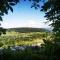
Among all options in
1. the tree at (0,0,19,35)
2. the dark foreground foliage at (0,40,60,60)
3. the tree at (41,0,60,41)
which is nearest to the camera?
the tree at (0,0,19,35)

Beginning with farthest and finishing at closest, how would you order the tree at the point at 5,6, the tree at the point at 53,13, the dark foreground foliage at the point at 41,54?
1. the tree at the point at 53,13
2. the dark foreground foliage at the point at 41,54
3. the tree at the point at 5,6

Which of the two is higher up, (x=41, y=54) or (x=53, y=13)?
(x=53, y=13)

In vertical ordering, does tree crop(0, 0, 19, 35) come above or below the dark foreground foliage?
above

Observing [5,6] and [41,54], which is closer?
[5,6]

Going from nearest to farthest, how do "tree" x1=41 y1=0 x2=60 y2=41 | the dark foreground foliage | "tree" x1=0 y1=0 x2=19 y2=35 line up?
"tree" x1=0 y1=0 x2=19 y2=35
the dark foreground foliage
"tree" x1=41 y1=0 x2=60 y2=41

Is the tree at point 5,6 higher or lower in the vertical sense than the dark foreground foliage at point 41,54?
higher

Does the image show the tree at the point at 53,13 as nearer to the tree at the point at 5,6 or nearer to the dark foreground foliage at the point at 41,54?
the dark foreground foliage at the point at 41,54

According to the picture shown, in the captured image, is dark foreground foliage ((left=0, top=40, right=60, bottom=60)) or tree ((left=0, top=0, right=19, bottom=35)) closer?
tree ((left=0, top=0, right=19, bottom=35))

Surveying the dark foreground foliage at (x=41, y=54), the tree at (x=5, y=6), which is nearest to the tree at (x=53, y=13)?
the dark foreground foliage at (x=41, y=54)

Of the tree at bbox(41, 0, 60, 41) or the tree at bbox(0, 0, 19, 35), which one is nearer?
the tree at bbox(0, 0, 19, 35)

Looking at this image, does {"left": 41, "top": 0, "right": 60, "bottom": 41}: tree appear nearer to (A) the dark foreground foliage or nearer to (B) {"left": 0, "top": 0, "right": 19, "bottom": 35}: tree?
(A) the dark foreground foliage

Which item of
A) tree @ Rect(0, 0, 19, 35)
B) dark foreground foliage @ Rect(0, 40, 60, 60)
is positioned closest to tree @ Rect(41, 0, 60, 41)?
dark foreground foliage @ Rect(0, 40, 60, 60)

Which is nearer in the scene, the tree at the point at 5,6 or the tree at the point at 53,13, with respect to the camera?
the tree at the point at 5,6

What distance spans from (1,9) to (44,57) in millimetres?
1908
